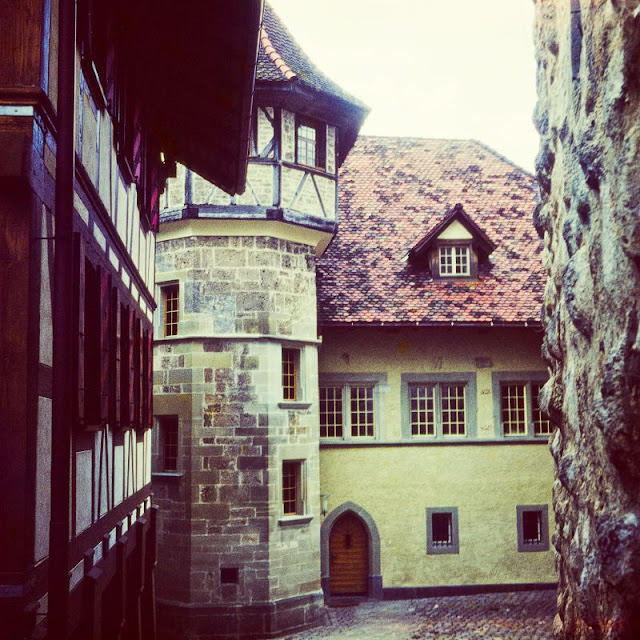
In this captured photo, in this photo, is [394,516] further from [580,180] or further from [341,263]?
[580,180]

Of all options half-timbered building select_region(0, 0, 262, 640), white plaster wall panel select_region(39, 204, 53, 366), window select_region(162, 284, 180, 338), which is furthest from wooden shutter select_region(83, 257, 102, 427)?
window select_region(162, 284, 180, 338)

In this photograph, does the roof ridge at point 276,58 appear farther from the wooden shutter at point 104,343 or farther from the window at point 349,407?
the wooden shutter at point 104,343

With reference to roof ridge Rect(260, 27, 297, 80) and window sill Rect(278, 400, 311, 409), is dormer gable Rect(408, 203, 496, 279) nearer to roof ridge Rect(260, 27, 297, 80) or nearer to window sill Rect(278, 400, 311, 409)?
window sill Rect(278, 400, 311, 409)

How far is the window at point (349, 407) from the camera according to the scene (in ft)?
66.5

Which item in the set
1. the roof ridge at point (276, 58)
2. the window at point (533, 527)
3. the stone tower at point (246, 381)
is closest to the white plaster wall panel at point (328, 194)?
the stone tower at point (246, 381)

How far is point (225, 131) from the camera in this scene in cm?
1069

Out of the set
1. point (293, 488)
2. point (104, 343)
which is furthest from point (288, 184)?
point (104, 343)

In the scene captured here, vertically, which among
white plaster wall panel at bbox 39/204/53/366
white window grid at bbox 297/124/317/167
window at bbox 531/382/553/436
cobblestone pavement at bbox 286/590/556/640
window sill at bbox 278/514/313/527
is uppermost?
white window grid at bbox 297/124/317/167

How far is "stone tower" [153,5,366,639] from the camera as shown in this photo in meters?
17.0

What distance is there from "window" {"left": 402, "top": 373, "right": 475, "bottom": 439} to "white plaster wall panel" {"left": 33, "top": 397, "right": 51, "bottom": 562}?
610 inches

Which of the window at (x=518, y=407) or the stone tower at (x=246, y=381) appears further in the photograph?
the window at (x=518, y=407)

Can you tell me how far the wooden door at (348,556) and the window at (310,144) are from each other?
A: 7.38 metres

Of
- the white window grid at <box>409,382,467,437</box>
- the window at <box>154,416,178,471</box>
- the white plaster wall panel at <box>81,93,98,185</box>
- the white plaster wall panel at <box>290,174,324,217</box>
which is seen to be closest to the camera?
the white plaster wall panel at <box>81,93,98,185</box>

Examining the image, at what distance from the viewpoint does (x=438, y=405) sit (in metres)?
20.7
